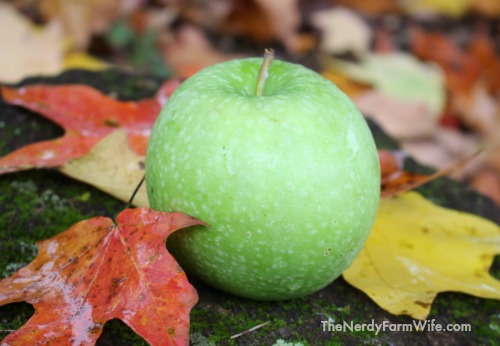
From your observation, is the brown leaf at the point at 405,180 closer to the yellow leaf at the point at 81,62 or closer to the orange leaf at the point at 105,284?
the orange leaf at the point at 105,284

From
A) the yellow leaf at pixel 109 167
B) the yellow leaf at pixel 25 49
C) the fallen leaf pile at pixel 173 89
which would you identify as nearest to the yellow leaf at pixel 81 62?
the fallen leaf pile at pixel 173 89

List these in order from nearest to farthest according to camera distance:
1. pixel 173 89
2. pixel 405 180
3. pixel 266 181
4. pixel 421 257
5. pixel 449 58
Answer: pixel 266 181, pixel 421 257, pixel 405 180, pixel 173 89, pixel 449 58

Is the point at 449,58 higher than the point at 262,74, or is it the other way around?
the point at 262,74

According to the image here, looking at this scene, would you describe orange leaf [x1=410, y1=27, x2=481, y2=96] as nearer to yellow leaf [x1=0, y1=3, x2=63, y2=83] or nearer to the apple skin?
yellow leaf [x1=0, y1=3, x2=63, y2=83]

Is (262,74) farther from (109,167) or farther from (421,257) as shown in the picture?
(421,257)

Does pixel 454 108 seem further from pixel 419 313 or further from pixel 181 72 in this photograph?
pixel 419 313

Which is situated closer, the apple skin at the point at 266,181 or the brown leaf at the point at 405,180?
the apple skin at the point at 266,181

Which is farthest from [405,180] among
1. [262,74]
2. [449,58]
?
[449,58]
